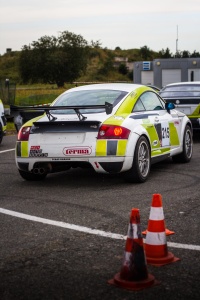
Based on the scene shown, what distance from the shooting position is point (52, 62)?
3895 inches

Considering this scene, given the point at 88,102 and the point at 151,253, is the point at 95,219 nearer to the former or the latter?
the point at 151,253

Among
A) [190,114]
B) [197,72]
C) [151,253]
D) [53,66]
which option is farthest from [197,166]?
[53,66]

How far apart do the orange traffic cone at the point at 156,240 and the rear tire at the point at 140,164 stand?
4.03 metres

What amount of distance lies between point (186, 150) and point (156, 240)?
663cm

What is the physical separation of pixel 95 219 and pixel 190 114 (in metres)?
9.14

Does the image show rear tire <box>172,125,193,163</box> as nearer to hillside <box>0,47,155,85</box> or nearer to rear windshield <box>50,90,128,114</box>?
rear windshield <box>50,90,128,114</box>

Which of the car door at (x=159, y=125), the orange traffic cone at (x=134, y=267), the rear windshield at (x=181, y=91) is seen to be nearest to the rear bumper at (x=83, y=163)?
the car door at (x=159, y=125)

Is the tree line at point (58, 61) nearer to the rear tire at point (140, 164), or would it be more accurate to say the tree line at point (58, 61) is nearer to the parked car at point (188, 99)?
the parked car at point (188, 99)

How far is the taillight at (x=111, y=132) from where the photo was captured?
9562 millimetres

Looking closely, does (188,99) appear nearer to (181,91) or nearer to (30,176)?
(181,91)

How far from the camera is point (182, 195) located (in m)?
9.07

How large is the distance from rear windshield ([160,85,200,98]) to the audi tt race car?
237 inches

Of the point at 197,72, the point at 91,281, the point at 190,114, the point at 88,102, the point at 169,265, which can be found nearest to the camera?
the point at 91,281

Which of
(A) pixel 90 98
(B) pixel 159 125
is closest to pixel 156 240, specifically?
(A) pixel 90 98
